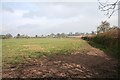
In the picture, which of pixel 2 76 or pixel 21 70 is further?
pixel 21 70

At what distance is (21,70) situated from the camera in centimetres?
996

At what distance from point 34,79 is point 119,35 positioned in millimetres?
16641

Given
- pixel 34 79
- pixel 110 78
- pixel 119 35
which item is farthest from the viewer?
pixel 119 35

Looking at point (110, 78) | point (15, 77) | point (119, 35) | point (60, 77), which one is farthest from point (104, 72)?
point (119, 35)

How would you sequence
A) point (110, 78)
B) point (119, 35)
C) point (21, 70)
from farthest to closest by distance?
1. point (119, 35)
2. point (21, 70)
3. point (110, 78)

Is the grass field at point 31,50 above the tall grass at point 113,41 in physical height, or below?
below

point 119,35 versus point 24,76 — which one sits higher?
point 119,35

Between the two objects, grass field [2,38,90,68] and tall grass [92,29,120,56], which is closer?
grass field [2,38,90,68]

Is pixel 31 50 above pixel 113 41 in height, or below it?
below

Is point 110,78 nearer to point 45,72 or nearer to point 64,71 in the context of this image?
point 64,71

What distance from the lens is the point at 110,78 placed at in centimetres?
923

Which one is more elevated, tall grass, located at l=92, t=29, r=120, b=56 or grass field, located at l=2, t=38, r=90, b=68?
tall grass, located at l=92, t=29, r=120, b=56

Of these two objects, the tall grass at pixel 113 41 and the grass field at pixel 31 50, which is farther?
the tall grass at pixel 113 41

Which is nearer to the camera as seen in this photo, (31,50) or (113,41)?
(31,50)
